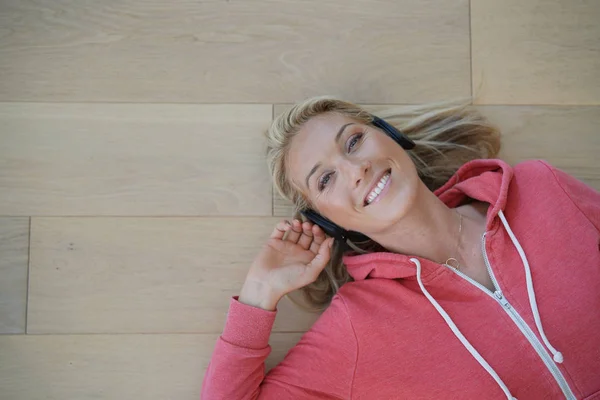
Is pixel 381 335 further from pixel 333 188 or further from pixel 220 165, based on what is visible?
pixel 220 165

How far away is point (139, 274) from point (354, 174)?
80 centimetres

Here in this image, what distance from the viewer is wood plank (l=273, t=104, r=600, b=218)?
6.02 ft

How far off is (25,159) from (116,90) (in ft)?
1.21

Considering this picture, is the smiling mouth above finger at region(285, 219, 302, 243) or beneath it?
above

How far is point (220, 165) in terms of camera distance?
1789 mm

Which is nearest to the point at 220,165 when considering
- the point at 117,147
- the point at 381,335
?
the point at 117,147

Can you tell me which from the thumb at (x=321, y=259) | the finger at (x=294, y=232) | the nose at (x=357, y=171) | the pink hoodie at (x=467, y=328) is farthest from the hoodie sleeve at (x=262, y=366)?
the nose at (x=357, y=171)

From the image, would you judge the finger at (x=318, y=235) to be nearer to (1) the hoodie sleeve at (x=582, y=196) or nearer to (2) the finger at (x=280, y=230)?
(2) the finger at (x=280, y=230)

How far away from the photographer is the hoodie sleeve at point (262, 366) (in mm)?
1479

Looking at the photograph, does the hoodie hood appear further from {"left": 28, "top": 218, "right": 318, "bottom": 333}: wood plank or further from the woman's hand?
{"left": 28, "top": 218, "right": 318, "bottom": 333}: wood plank

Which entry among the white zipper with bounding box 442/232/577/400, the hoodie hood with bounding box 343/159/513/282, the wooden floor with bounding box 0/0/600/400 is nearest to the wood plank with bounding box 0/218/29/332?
the wooden floor with bounding box 0/0/600/400

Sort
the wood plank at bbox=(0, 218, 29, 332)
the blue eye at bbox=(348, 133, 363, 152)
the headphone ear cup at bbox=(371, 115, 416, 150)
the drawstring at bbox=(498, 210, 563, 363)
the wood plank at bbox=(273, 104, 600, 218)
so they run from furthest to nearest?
the wood plank at bbox=(273, 104, 600, 218), the wood plank at bbox=(0, 218, 29, 332), the headphone ear cup at bbox=(371, 115, 416, 150), the blue eye at bbox=(348, 133, 363, 152), the drawstring at bbox=(498, 210, 563, 363)

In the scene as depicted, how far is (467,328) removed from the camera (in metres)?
1.47

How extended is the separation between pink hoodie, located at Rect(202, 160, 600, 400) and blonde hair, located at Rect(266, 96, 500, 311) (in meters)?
0.19
